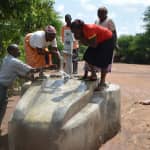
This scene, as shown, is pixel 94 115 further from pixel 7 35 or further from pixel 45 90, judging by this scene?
pixel 7 35

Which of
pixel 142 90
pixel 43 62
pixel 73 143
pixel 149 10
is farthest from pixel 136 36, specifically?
pixel 73 143

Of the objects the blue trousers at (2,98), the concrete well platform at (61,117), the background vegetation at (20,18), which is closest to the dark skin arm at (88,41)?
the concrete well platform at (61,117)

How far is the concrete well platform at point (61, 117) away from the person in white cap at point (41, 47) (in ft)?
2.90

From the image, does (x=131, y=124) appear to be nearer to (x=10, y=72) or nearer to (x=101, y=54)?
(x=101, y=54)

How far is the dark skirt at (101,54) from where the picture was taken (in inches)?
365

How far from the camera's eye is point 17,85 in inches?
558

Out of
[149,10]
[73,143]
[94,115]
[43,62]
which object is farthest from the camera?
[149,10]

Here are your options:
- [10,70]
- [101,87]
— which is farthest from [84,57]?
[10,70]

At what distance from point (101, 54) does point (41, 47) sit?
1.14 meters

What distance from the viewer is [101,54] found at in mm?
9312

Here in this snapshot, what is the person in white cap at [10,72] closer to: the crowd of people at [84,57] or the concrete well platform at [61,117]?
the crowd of people at [84,57]

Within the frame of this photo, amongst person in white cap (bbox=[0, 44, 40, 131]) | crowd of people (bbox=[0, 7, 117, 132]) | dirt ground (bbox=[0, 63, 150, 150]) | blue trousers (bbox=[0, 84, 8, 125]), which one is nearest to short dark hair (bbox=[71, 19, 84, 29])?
crowd of people (bbox=[0, 7, 117, 132])

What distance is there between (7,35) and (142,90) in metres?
3.57

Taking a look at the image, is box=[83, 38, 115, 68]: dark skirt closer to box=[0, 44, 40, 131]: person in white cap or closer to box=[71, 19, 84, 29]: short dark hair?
box=[71, 19, 84, 29]: short dark hair
